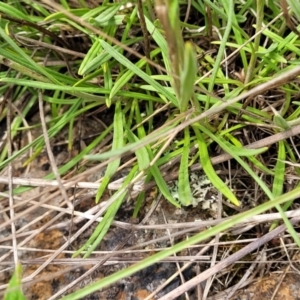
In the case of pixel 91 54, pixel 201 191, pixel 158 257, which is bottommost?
pixel 201 191

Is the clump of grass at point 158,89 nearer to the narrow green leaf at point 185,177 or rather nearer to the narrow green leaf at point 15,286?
the narrow green leaf at point 185,177

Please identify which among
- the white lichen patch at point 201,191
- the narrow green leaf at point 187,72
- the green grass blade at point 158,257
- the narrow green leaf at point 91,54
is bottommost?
the white lichen patch at point 201,191

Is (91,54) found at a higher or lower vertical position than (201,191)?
higher

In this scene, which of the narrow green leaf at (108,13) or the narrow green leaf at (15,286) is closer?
the narrow green leaf at (15,286)

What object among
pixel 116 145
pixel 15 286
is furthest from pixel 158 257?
pixel 116 145

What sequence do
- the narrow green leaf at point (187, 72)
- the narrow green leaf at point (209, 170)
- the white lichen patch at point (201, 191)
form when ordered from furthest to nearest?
the white lichen patch at point (201, 191), the narrow green leaf at point (209, 170), the narrow green leaf at point (187, 72)

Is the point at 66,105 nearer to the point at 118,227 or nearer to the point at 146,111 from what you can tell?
the point at 146,111

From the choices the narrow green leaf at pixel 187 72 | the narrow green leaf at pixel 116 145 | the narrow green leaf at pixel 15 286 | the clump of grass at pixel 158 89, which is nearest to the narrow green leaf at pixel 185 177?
the clump of grass at pixel 158 89

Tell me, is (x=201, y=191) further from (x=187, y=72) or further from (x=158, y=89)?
(x=187, y=72)

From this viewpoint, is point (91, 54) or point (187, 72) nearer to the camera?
point (187, 72)
